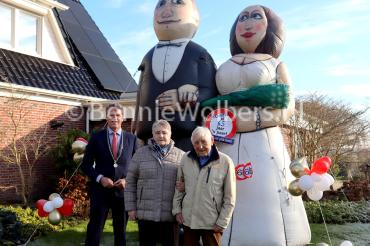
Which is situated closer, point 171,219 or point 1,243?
point 171,219

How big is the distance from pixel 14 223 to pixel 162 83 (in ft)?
10.4

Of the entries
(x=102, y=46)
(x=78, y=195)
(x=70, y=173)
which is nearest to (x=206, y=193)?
(x=78, y=195)

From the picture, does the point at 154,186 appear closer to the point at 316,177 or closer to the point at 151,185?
the point at 151,185

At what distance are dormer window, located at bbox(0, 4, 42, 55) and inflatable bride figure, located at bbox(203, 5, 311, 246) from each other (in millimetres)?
7786

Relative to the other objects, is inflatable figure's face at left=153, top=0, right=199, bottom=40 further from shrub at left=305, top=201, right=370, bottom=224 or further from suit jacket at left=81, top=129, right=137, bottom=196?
shrub at left=305, top=201, right=370, bottom=224

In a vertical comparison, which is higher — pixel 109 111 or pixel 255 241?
pixel 109 111

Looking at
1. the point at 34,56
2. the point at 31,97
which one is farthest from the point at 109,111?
the point at 34,56

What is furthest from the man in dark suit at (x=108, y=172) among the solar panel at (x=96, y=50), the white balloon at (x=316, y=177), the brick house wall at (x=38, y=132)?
the solar panel at (x=96, y=50)

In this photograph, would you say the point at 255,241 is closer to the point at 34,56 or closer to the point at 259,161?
the point at 259,161

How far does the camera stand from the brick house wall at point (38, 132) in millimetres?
10094

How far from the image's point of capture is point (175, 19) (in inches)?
203

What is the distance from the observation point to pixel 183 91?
4.91m

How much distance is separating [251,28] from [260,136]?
1.26 metres

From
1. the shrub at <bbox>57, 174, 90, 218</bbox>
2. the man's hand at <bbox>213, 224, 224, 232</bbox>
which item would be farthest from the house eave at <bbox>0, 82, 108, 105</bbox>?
the man's hand at <bbox>213, 224, 224, 232</bbox>
